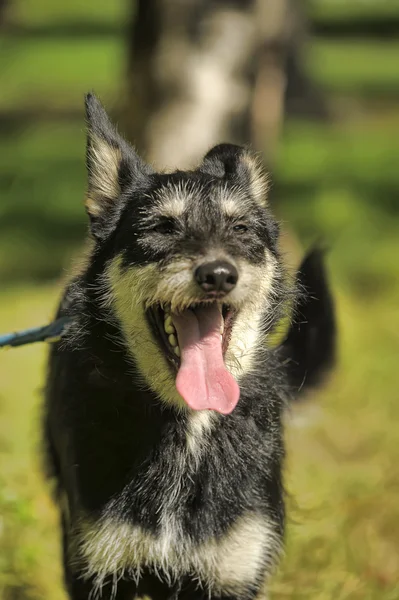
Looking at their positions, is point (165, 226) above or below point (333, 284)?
below

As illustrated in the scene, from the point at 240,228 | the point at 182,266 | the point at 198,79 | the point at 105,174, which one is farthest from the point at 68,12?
the point at 182,266

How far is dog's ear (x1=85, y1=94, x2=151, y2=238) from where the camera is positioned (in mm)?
4172

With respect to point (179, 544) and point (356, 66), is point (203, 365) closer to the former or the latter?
point (179, 544)

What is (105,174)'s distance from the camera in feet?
13.8

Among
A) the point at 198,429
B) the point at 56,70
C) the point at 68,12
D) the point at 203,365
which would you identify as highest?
the point at 68,12

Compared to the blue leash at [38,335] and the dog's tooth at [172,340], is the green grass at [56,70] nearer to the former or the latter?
the blue leash at [38,335]

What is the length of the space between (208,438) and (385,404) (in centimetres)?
338

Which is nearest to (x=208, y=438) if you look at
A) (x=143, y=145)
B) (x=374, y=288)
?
(x=143, y=145)

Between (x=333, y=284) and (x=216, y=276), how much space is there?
611 centimetres

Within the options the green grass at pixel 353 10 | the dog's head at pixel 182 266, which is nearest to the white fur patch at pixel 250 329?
the dog's head at pixel 182 266

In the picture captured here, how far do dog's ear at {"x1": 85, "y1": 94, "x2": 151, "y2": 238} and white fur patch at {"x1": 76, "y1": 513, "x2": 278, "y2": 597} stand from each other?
1.24m

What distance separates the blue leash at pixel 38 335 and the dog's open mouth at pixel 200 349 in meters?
0.51

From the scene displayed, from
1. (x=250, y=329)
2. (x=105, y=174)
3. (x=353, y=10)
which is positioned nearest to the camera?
(x=250, y=329)

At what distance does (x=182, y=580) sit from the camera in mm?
4020
